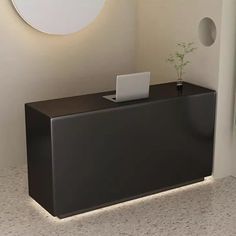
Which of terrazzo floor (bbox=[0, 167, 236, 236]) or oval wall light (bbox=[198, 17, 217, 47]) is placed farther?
oval wall light (bbox=[198, 17, 217, 47])

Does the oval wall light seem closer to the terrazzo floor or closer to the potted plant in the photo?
the potted plant

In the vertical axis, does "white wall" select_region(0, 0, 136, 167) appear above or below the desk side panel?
above

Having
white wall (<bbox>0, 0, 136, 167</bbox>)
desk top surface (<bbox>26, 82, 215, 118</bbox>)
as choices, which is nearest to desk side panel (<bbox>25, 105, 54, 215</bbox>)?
desk top surface (<bbox>26, 82, 215, 118</bbox>)

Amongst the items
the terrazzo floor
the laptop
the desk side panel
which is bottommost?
the terrazzo floor

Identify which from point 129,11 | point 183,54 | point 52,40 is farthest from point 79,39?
point 183,54

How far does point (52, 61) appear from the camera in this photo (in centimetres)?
355

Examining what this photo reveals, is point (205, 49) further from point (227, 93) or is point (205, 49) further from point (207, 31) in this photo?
point (227, 93)

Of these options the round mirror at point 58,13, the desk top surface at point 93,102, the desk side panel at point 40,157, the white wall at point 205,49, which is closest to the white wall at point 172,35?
the white wall at point 205,49

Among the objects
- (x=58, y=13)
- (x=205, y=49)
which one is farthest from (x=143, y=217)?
(x=58, y=13)

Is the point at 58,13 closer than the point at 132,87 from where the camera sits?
No

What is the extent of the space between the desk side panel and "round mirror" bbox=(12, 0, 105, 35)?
684 mm

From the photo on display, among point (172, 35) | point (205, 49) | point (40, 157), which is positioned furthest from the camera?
point (172, 35)

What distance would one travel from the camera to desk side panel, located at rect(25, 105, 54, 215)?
2.75 meters

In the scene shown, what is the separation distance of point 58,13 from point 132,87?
0.80m
